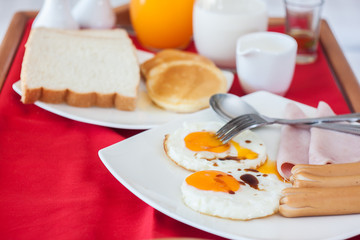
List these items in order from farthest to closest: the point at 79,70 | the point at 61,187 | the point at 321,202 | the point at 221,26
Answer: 1. the point at 221,26
2. the point at 79,70
3. the point at 61,187
4. the point at 321,202

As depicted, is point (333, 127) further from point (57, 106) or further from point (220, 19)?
point (57, 106)

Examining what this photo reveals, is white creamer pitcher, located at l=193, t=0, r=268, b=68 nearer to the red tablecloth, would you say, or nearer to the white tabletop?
the red tablecloth

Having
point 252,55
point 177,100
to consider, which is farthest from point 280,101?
point 177,100

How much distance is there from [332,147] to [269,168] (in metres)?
0.16

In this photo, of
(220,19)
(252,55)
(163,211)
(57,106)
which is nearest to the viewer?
(163,211)

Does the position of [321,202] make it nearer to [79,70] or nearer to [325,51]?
[79,70]

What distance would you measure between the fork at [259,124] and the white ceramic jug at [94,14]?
2.79 feet

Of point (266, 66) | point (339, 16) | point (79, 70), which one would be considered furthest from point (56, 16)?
point (339, 16)

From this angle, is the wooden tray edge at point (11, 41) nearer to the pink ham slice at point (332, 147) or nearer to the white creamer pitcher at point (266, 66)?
the white creamer pitcher at point (266, 66)

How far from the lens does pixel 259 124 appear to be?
1171 mm

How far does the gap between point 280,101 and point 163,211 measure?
609mm

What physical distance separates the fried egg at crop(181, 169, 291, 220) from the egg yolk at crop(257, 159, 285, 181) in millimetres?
65

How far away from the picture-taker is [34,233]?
89 cm

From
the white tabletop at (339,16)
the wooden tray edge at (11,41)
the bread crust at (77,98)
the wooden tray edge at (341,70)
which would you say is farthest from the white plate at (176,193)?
the white tabletop at (339,16)
